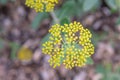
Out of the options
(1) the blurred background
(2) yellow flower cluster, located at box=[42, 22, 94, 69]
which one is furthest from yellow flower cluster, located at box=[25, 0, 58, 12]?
(1) the blurred background

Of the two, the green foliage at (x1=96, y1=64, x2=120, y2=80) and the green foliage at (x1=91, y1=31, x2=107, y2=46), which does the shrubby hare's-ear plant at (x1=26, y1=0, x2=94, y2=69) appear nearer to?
the green foliage at (x1=96, y1=64, x2=120, y2=80)

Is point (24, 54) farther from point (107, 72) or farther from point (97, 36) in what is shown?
point (107, 72)

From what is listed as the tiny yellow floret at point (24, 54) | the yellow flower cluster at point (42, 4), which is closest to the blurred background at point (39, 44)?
the tiny yellow floret at point (24, 54)

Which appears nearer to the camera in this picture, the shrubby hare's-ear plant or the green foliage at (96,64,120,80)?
the shrubby hare's-ear plant

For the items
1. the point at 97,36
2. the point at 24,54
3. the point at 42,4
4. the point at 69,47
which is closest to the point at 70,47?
the point at 69,47

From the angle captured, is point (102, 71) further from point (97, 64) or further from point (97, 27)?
point (97, 27)

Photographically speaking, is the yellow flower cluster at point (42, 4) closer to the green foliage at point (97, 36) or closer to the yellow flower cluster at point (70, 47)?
the yellow flower cluster at point (70, 47)

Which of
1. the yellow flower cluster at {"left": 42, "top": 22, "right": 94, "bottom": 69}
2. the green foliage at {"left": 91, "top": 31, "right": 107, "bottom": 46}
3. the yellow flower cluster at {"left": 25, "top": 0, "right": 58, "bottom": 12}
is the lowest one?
the yellow flower cluster at {"left": 42, "top": 22, "right": 94, "bottom": 69}
